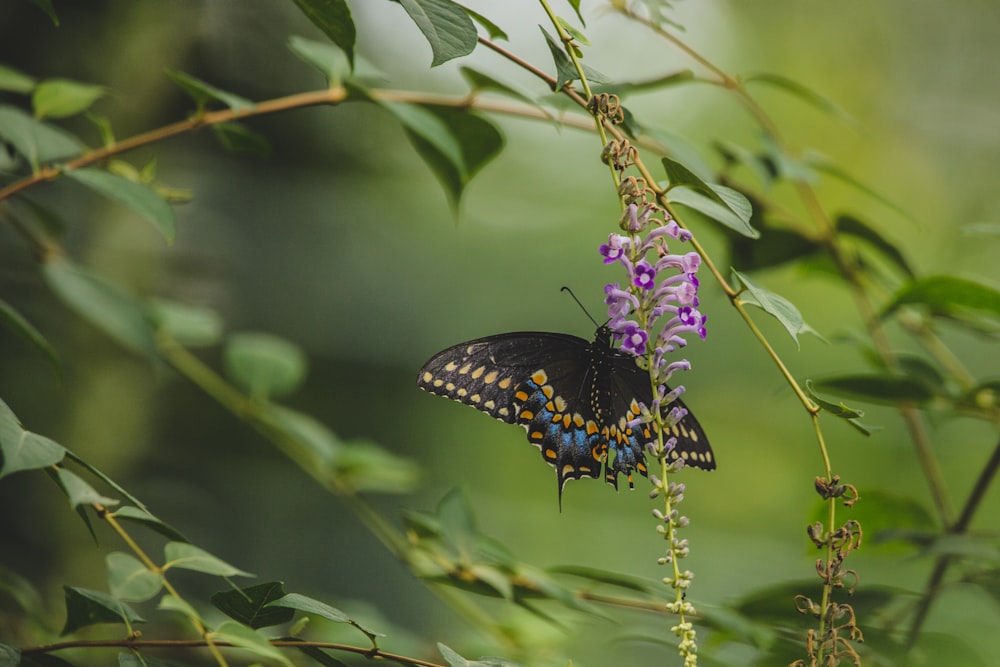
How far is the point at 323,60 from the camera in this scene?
806 millimetres

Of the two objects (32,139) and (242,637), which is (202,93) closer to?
(32,139)

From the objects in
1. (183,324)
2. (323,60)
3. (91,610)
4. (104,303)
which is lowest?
(91,610)

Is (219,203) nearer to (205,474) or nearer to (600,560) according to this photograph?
(205,474)

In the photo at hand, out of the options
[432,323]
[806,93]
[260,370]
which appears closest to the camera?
[806,93]

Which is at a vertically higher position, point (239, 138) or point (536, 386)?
point (239, 138)

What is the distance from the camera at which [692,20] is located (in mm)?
3656

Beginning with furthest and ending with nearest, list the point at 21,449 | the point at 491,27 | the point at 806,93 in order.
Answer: the point at 806,93 < the point at 491,27 < the point at 21,449

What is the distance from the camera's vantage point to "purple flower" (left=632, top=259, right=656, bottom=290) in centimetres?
50

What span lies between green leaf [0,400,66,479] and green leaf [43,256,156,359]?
0.36 metres

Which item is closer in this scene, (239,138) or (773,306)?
(773,306)

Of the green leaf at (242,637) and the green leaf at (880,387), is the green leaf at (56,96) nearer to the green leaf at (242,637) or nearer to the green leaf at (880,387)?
the green leaf at (242,637)

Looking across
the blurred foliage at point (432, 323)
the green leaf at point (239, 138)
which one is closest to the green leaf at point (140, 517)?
the blurred foliage at point (432, 323)

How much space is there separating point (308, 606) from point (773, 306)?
33 centimetres

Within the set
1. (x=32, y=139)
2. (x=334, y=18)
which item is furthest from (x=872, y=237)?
(x=32, y=139)
